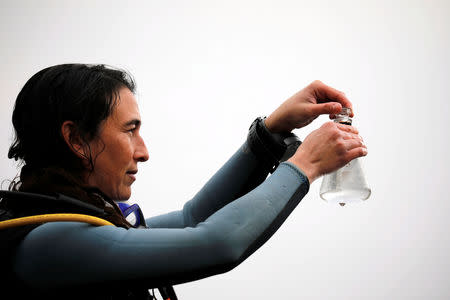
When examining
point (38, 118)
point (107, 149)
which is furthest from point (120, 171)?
point (38, 118)

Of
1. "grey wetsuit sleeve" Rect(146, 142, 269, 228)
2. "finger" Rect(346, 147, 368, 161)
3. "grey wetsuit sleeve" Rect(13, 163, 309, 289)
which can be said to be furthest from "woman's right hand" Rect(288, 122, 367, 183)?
"grey wetsuit sleeve" Rect(146, 142, 269, 228)

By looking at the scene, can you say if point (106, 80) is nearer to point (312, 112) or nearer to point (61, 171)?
point (61, 171)

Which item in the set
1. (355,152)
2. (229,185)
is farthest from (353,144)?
(229,185)

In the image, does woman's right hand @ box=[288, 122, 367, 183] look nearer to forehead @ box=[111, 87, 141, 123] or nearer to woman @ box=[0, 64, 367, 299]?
woman @ box=[0, 64, 367, 299]

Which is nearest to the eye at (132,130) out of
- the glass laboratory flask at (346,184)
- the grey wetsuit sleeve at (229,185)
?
the grey wetsuit sleeve at (229,185)

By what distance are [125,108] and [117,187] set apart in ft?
0.41

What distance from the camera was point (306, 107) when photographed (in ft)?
2.31

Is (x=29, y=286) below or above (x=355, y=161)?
below

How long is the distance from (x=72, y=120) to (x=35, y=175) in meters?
0.10

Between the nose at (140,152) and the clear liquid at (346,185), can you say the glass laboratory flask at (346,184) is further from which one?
the nose at (140,152)

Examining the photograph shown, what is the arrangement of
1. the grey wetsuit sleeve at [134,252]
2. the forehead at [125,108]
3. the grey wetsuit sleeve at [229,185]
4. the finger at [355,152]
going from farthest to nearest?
the grey wetsuit sleeve at [229,185] < the forehead at [125,108] < the finger at [355,152] < the grey wetsuit sleeve at [134,252]

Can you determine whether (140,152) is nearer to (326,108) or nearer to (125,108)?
(125,108)

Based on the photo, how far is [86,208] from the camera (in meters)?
0.51

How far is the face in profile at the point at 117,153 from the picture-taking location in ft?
2.13
